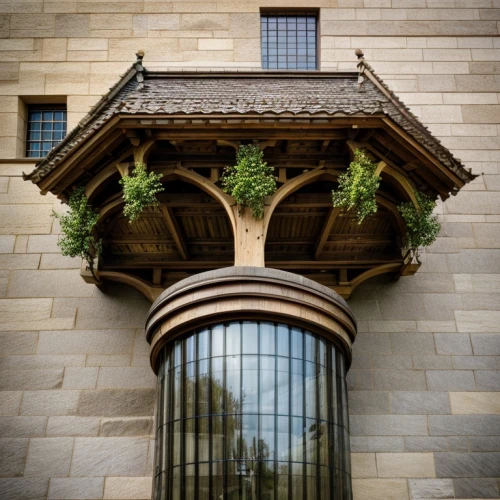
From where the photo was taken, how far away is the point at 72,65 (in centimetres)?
1335

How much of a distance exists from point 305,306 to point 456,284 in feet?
13.3

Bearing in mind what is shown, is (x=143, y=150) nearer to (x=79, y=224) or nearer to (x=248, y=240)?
(x=79, y=224)

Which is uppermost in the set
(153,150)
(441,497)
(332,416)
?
(153,150)

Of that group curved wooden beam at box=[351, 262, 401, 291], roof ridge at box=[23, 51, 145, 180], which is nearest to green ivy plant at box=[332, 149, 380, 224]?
curved wooden beam at box=[351, 262, 401, 291]

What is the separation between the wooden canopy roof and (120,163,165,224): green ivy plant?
0.21 meters

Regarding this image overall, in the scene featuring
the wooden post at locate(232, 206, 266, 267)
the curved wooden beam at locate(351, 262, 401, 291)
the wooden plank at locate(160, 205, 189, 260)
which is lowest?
the wooden post at locate(232, 206, 266, 267)

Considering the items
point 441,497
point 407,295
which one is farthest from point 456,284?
point 441,497

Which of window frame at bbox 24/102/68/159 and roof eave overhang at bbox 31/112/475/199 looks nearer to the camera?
roof eave overhang at bbox 31/112/475/199

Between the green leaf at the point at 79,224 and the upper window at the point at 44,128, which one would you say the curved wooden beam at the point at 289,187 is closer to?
the green leaf at the point at 79,224

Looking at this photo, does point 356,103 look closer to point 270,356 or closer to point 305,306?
point 305,306

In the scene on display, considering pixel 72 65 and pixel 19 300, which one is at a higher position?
pixel 72 65

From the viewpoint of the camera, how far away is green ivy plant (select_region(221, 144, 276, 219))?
9266 millimetres

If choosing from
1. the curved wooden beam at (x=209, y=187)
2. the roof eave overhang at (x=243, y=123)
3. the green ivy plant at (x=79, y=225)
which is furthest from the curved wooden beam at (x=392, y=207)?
the green ivy plant at (x=79, y=225)

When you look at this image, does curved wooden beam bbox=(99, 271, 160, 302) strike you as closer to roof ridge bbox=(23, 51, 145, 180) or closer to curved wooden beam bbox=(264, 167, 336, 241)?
roof ridge bbox=(23, 51, 145, 180)
